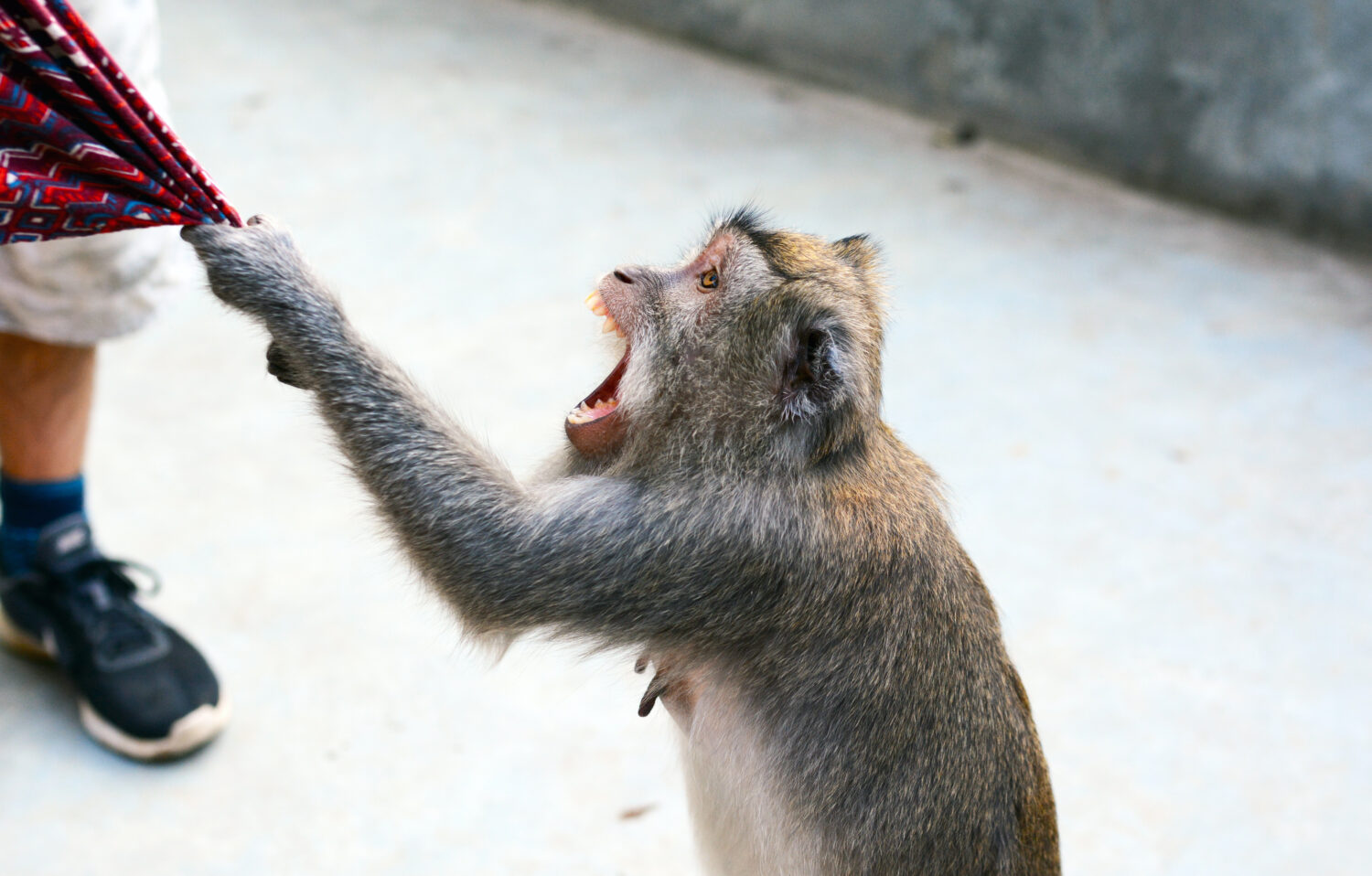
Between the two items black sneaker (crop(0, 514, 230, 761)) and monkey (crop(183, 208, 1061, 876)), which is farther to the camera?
black sneaker (crop(0, 514, 230, 761))

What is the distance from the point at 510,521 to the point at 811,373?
1.35 feet

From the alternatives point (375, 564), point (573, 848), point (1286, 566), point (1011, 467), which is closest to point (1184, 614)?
point (1286, 566)

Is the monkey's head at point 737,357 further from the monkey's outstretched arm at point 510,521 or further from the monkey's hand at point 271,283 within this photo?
the monkey's hand at point 271,283

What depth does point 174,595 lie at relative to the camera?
9.57 ft

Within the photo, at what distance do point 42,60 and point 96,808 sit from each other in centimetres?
136

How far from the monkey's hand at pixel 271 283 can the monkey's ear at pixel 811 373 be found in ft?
1.86

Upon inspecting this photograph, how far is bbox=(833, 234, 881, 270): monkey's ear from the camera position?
1.95 metres

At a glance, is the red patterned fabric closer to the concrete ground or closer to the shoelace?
the concrete ground

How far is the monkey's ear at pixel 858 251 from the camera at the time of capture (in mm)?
1951

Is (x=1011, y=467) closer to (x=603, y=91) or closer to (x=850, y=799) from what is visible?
(x=850, y=799)

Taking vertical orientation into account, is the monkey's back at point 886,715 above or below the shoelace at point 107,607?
above

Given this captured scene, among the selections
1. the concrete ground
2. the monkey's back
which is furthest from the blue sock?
the monkey's back

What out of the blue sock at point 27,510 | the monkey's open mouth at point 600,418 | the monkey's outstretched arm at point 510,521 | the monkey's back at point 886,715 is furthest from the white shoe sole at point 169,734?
the monkey's back at point 886,715

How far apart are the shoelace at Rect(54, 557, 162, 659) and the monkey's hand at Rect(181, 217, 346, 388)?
106 cm
